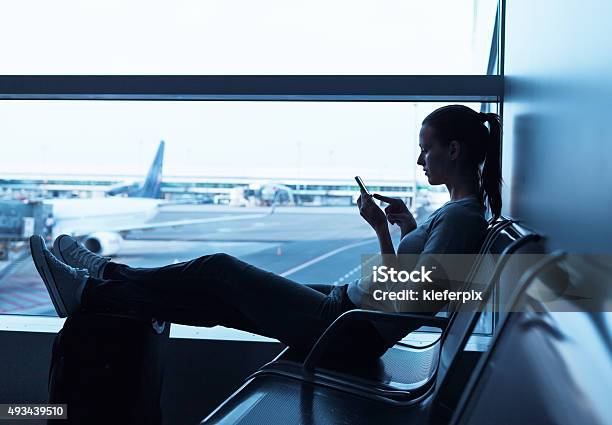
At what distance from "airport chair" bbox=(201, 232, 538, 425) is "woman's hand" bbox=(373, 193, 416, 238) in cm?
58

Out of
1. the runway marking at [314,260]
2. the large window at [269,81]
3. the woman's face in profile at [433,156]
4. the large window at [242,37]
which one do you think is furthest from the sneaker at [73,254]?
the woman's face in profile at [433,156]

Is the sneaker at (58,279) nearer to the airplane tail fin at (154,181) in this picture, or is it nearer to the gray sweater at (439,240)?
the gray sweater at (439,240)

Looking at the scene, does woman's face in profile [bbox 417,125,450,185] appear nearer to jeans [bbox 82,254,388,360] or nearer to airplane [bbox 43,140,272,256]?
jeans [bbox 82,254,388,360]

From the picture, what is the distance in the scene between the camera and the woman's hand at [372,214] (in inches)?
68.5

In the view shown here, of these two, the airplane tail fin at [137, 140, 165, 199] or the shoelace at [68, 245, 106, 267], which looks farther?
the airplane tail fin at [137, 140, 165, 199]

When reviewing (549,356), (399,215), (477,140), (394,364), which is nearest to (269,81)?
(399,215)

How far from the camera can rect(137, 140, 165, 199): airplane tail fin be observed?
16.6 metres

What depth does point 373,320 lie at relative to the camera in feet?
4.48

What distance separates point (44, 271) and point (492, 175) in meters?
1.32

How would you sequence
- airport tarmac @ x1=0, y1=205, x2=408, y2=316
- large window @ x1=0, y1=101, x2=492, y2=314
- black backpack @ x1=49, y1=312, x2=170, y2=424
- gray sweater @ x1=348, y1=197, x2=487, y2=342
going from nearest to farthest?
1. gray sweater @ x1=348, y1=197, x2=487, y2=342
2. black backpack @ x1=49, y1=312, x2=170, y2=424
3. large window @ x1=0, y1=101, x2=492, y2=314
4. airport tarmac @ x1=0, y1=205, x2=408, y2=316

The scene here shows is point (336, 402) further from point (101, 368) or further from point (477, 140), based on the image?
point (477, 140)

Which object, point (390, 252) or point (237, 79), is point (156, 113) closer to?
point (237, 79)

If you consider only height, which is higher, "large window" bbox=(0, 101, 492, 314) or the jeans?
"large window" bbox=(0, 101, 492, 314)

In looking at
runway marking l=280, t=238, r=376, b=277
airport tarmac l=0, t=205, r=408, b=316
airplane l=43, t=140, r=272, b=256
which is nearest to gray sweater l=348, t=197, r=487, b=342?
runway marking l=280, t=238, r=376, b=277
